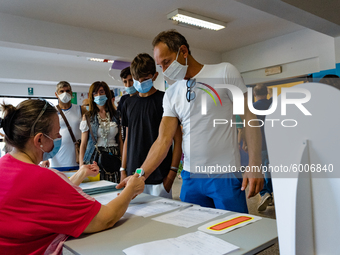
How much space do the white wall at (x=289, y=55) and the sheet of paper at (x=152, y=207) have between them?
5.49 metres

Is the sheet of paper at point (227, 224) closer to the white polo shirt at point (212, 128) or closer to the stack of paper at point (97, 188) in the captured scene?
the white polo shirt at point (212, 128)

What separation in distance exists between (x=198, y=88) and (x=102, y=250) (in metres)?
0.96

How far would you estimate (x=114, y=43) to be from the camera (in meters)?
5.80

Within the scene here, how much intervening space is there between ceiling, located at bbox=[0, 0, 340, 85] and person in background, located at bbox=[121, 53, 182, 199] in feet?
6.97

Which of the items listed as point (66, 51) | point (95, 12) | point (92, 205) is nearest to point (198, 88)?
point (92, 205)

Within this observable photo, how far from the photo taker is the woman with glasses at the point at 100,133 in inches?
102

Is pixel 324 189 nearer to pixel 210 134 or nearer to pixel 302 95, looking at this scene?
pixel 302 95

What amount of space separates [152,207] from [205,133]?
47 centimetres

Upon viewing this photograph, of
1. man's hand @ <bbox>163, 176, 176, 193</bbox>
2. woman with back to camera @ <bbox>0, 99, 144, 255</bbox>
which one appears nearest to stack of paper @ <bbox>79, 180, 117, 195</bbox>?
man's hand @ <bbox>163, 176, 176, 193</bbox>

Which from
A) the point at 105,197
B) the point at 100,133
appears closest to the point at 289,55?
the point at 100,133

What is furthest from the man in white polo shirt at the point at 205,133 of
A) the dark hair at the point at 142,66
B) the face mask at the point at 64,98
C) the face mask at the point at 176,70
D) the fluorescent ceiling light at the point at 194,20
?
the fluorescent ceiling light at the point at 194,20

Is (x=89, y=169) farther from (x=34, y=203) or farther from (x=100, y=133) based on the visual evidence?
(x=100, y=133)

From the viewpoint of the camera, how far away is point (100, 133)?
2602 mm

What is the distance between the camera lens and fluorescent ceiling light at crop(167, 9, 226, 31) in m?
4.76
